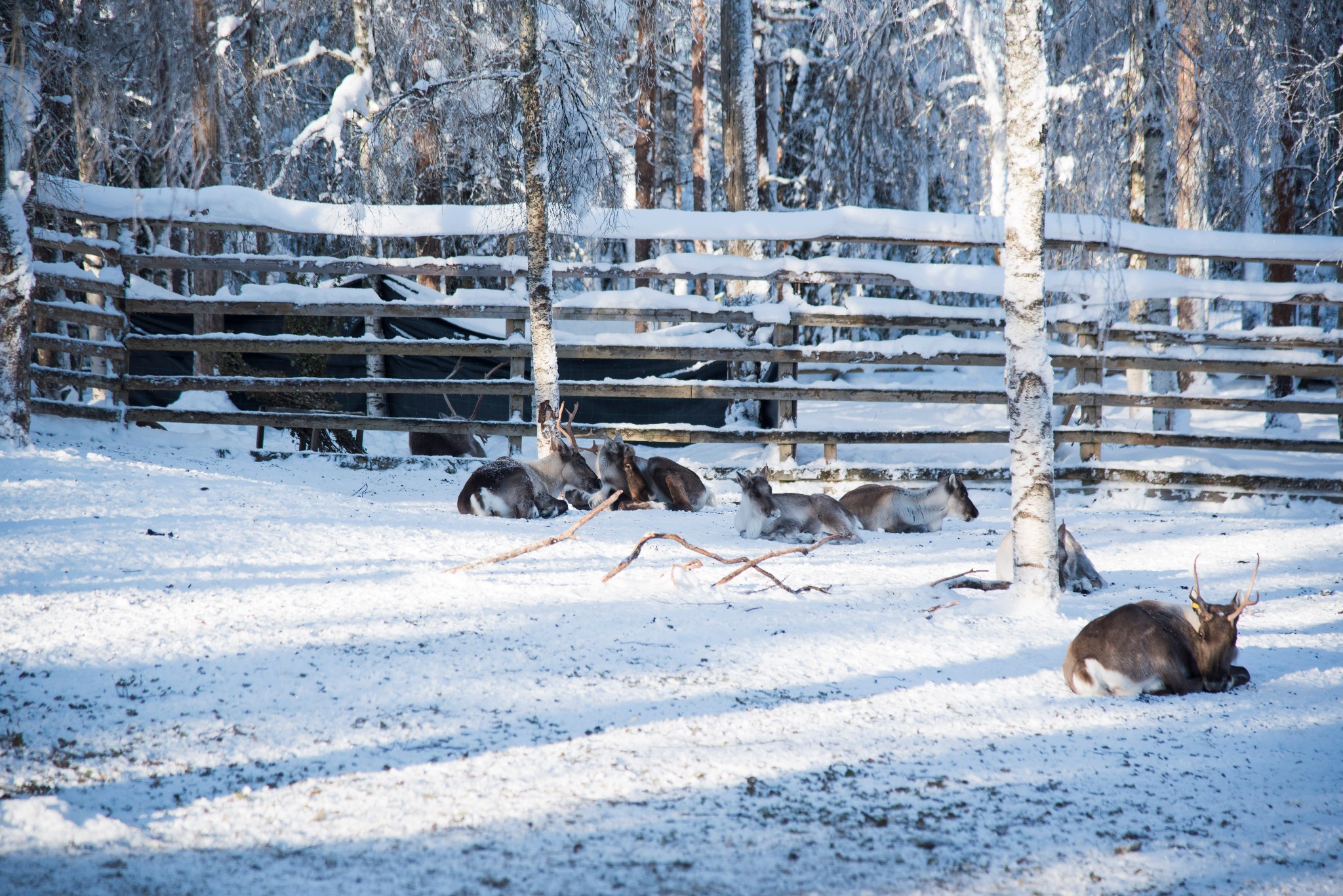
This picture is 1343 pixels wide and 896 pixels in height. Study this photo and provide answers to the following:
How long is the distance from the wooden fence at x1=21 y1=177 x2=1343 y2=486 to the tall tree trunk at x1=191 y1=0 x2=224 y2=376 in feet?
3.03

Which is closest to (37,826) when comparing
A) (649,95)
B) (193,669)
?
(193,669)

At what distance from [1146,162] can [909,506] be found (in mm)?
6167

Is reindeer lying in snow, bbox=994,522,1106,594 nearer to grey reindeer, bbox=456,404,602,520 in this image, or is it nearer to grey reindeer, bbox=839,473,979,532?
grey reindeer, bbox=839,473,979,532

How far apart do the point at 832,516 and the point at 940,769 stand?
4.33m

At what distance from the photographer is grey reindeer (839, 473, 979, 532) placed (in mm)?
7742

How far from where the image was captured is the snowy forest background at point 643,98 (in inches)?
315

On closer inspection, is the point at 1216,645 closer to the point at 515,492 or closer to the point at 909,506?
the point at 909,506

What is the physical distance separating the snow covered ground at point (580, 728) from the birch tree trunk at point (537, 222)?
245 centimetres

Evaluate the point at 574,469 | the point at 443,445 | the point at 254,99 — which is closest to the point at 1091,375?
the point at 574,469

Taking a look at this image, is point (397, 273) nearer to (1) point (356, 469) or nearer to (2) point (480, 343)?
(2) point (480, 343)

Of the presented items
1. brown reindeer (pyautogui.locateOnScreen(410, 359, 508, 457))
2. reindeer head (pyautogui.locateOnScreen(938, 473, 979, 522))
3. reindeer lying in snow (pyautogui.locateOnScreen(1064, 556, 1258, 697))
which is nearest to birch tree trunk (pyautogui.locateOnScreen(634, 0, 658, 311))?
brown reindeer (pyautogui.locateOnScreen(410, 359, 508, 457))

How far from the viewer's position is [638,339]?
9227 millimetres

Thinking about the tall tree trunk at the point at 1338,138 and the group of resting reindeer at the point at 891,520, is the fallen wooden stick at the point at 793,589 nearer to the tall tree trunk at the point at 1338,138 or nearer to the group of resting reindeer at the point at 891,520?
the group of resting reindeer at the point at 891,520

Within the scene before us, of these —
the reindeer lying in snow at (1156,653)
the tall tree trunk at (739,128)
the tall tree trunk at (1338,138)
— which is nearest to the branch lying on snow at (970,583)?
the reindeer lying in snow at (1156,653)
